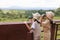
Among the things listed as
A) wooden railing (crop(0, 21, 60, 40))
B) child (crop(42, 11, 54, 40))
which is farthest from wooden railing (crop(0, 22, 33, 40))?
child (crop(42, 11, 54, 40))

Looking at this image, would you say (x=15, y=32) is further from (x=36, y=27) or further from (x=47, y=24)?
(x=47, y=24)

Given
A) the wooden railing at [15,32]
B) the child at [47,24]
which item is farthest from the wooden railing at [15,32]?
the child at [47,24]

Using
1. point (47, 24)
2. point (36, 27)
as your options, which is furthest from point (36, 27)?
point (47, 24)

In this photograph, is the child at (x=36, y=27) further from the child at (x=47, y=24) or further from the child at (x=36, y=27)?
the child at (x=47, y=24)

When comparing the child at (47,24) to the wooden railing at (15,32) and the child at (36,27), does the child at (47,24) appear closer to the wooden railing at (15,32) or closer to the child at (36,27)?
the child at (36,27)

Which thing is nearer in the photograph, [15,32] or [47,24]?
[15,32]

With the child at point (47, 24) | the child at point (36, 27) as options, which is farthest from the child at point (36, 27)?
the child at point (47, 24)

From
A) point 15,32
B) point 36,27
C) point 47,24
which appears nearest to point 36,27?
point 36,27

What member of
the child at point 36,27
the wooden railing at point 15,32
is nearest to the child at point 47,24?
the child at point 36,27

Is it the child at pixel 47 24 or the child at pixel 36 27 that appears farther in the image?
the child at pixel 47 24

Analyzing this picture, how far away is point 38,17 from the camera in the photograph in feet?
7.69

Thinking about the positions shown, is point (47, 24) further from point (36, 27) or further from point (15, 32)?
point (15, 32)

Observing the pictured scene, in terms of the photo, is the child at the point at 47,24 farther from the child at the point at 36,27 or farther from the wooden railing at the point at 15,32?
the wooden railing at the point at 15,32
